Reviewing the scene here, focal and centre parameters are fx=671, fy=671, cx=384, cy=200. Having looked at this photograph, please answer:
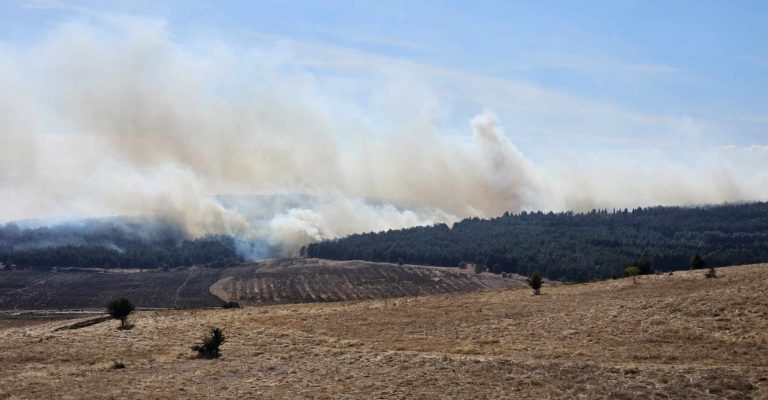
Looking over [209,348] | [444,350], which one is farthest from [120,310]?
[444,350]

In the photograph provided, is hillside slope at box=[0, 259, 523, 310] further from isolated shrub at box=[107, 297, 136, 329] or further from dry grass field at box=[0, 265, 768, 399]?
dry grass field at box=[0, 265, 768, 399]

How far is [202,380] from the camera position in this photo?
3994cm

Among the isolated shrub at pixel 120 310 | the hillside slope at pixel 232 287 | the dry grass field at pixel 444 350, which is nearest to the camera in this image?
the dry grass field at pixel 444 350

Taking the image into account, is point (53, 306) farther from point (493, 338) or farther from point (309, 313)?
point (493, 338)

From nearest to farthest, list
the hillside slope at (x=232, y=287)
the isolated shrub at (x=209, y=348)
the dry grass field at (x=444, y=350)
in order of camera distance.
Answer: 1. the dry grass field at (x=444, y=350)
2. the isolated shrub at (x=209, y=348)
3. the hillside slope at (x=232, y=287)

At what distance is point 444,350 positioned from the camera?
47531 millimetres

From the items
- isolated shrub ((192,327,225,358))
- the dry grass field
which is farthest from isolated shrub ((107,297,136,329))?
isolated shrub ((192,327,225,358))

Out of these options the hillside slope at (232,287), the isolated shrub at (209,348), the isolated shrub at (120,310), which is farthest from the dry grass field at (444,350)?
the hillside slope at (232,287)

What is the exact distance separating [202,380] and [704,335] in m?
34.6

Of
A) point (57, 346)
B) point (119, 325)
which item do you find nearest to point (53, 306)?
point (119, 325)

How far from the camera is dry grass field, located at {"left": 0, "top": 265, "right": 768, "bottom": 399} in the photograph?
118 feet

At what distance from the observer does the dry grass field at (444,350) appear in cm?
3588

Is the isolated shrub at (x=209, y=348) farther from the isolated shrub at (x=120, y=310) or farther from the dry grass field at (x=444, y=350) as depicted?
the isolated shrub at (x=120, y=310)

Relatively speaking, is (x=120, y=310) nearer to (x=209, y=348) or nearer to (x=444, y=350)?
(x=209, y=348)
